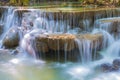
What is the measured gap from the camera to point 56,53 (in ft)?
27.7

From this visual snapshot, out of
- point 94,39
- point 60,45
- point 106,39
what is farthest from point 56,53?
point 106,39

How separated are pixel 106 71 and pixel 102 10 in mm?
3901

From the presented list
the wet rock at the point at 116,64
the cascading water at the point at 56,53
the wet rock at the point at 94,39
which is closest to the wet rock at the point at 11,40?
the cascading water at the point at 56,53

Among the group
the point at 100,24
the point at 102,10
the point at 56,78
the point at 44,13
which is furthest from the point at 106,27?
the point at 56,78

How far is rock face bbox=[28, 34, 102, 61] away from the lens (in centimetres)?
822

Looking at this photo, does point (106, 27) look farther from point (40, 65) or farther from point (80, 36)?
point (40, 65)

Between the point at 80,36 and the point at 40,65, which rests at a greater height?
the point at 80,36

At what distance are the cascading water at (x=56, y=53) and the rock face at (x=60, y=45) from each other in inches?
1.3

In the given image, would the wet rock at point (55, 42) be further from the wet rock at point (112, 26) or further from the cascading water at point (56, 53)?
the wet rock at point (112, 26)


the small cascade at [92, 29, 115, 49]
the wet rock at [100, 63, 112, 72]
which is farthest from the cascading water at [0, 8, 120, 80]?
the wet rock at [100, 63, 112, 72]

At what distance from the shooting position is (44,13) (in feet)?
33.5

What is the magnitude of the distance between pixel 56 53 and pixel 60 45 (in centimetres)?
37

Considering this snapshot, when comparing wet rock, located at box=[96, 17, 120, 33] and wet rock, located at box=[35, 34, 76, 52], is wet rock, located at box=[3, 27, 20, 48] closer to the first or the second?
wet rock, located at box=[35, 34, 76, 52]

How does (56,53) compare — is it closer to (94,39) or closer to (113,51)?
(94,39)
